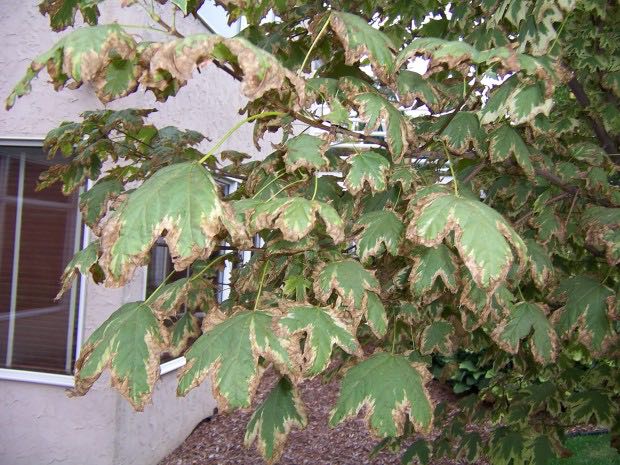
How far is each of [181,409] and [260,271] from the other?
13.7 feet

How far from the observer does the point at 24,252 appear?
4.54 metres

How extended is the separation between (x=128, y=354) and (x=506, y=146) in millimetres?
1390

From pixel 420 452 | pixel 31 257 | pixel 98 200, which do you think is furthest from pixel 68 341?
pixel 420 452

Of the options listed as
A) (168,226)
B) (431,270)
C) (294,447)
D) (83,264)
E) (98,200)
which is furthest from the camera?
(294,447)

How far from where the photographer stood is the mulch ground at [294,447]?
18.2ft

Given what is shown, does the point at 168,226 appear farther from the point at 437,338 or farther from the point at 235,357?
the point at 437,338

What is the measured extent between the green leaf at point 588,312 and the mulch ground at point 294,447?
11.0 ft

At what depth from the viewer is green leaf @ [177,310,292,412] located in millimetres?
1335

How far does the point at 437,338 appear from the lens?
2.51 m

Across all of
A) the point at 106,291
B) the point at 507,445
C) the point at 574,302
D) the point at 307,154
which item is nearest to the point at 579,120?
the point at 574,302

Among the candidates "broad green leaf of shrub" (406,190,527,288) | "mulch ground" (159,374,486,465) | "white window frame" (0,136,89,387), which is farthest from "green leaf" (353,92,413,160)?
"mulch ground" (159,374,486,465)

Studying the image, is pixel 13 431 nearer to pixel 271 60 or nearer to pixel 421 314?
pixel 421 314

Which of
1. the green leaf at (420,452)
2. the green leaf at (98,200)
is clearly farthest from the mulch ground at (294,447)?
the green leaf at (98,200)

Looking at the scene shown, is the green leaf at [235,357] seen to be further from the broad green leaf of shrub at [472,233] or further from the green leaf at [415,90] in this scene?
the green leaf at [415,90]
